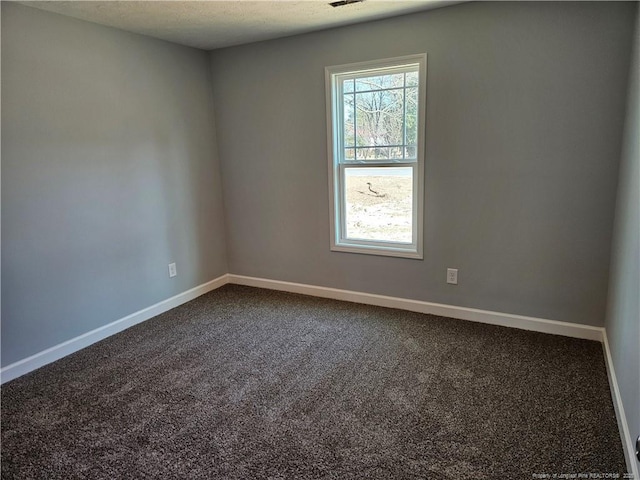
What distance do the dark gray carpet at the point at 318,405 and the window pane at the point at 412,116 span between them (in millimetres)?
1436

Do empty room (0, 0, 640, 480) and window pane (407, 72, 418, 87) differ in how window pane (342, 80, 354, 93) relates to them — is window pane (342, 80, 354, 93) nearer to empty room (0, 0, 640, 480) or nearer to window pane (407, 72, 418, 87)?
empty room (0, 0, 640, 480)

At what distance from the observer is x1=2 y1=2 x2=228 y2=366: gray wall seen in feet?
Result: 8.31

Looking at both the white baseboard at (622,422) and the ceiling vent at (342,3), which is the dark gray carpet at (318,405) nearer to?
the white baseboard at (622,422)

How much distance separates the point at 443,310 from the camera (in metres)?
3.29

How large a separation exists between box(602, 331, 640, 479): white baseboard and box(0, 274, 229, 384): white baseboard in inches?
128

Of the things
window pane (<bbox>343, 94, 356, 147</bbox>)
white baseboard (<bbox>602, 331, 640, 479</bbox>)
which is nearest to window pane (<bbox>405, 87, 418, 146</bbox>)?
window pane (<bbox>343, 94, 356, 147</bbox>)

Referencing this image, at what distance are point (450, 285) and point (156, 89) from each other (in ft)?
9.52

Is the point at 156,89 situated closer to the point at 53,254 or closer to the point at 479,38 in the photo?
the point at 53,254

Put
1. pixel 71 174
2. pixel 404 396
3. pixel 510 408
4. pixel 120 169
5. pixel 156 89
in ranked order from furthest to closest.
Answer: pixel 156 89, pixel 120 169, pixel 71 174, pixel 404 396, pixel 510 408

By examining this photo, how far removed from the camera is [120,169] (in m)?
3.15

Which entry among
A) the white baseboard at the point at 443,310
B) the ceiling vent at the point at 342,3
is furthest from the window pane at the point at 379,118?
the white baseboard at the point at 443,310

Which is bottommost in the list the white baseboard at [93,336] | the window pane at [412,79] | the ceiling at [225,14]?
the white baseboard at [93,336]

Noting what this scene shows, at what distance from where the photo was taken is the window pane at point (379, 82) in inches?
124

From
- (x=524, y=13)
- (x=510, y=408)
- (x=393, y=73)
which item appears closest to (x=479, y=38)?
(x=524, y=13)
